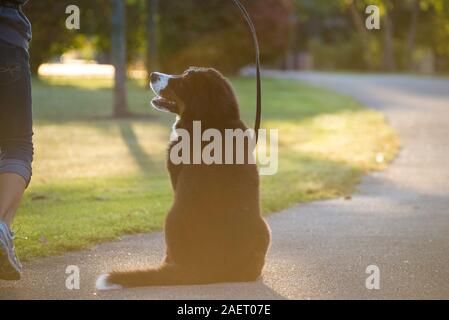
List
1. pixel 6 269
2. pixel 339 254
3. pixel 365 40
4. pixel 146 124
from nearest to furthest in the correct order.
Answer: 1. pixel 6 269
2. pixel 339 254
3. pixel 146 124
4. pixel 365 40

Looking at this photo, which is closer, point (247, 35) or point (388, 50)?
point (247, 35)

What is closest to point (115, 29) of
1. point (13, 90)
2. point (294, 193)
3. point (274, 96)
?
point (274, 96)

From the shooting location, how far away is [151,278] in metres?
5.01

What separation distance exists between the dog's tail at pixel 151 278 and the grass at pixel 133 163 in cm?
130

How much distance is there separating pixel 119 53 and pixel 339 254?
13.1 metres

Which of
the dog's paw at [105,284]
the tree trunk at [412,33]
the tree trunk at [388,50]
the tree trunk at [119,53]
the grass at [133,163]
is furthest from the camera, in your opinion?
the tree trunk at [412,33]

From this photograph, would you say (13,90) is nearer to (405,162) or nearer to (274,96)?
(405,162)

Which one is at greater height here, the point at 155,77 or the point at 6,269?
the point at 155,77

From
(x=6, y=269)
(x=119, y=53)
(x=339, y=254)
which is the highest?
(x=119, y=53)

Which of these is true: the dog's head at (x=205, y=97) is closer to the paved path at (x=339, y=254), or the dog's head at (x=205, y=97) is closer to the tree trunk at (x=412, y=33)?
the paved path at (x=339, y=254)

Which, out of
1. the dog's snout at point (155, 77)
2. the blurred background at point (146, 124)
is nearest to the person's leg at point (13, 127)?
the dog's snout at point (155, 77)

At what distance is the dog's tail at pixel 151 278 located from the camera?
494 centimetres

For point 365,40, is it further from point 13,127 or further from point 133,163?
point 13,127

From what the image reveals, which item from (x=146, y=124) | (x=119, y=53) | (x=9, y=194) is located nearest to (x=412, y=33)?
(x=119, y=53)
